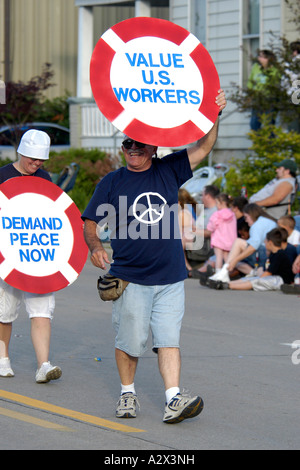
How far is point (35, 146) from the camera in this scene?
764cm

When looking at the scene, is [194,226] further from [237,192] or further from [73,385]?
[73,385]

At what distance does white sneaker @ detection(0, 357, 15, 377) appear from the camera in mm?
7824

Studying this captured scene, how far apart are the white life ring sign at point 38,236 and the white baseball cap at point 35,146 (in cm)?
21

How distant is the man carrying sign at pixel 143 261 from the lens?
6430mm

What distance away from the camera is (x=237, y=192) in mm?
19203

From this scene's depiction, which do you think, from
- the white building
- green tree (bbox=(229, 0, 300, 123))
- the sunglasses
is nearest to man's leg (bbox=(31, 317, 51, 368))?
the sunglasses

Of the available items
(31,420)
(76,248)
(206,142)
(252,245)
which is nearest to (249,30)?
(252,245)

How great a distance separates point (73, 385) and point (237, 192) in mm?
12029

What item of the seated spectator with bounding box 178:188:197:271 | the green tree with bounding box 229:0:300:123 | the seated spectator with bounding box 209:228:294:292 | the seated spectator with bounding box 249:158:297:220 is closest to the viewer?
the seated spectator with bounding box 209:228:294:292

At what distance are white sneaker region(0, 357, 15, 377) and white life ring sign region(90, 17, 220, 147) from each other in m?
2.37

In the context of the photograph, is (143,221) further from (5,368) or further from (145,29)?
(5,368)

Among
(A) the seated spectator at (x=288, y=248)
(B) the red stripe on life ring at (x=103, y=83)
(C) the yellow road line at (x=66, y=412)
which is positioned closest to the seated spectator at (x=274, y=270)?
(A) the seated spectator at (x=288, y=248)

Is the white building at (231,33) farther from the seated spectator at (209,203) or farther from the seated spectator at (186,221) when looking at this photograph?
the seated spectator at (186,221)

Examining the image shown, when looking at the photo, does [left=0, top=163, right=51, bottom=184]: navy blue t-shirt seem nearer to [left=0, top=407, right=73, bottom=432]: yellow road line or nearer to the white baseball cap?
the white baseball cap
